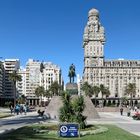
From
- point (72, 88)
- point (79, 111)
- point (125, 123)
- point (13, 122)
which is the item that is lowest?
point (125, 123)

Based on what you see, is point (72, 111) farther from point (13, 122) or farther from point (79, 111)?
point (13, 122)

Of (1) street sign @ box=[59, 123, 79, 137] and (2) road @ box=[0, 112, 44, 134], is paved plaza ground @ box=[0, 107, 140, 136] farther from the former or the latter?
(1) street sign @ box=[59, 123, 79, 137]

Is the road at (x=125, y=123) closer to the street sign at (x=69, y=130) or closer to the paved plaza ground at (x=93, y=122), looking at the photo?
the paved plaza ground at (x=93, y=122)

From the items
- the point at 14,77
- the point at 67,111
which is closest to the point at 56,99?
the point at 67,111

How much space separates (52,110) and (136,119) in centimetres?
1525

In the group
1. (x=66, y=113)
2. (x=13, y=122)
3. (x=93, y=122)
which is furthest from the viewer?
(x=13, y=122)

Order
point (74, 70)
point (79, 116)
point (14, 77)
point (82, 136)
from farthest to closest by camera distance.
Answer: point (14, 77) < point (74, 70) < point (79, 116) < point (82, 136)

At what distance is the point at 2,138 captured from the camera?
27797mm

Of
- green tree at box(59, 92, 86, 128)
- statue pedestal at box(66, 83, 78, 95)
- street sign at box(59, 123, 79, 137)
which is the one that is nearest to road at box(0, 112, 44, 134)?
green tree at box(59, 92, 86, 128)

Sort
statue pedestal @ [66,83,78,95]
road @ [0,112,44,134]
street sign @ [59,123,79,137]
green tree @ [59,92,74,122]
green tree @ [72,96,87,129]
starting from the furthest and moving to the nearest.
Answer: statue pedestal @ [66,83,78,95] < road @ [0,112,44,134] < green tree @ [59,92,74,122] < green tree @ [72,96,87,129] < street sign @ [59,123,79,137]

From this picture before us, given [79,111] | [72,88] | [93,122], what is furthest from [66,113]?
[72,88]

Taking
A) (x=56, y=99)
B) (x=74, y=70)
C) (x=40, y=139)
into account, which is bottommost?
(x=40, y=139)

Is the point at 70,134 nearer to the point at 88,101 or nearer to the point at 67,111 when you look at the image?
the point at 67,111

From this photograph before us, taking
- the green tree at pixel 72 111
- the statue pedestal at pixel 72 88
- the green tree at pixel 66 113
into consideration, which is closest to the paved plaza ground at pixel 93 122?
the green tree at pixel 72 111
